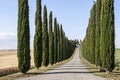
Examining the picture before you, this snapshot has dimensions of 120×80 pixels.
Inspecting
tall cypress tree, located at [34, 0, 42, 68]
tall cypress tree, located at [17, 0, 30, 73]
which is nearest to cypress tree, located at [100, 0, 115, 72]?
tall cypress tree, located at [17, 0, 30, 73]

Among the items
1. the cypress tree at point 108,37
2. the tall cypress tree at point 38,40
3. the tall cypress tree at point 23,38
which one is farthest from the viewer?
the tall cypress tree at point 38,40

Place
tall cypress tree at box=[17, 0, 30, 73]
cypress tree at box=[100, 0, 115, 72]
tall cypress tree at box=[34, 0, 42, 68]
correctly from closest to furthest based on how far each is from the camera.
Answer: cypress tree at box=[100, 0, 115, 72] < tall cypress tree at box=[17, 0, 30, 73] < tall cypress tree at box=[34, 0, 42, 68]

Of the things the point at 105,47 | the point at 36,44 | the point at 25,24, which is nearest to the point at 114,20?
the point at 105,47

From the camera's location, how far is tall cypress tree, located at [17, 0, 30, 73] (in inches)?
1432

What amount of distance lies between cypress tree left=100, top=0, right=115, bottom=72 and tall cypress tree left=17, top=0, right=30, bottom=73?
24.6 ft

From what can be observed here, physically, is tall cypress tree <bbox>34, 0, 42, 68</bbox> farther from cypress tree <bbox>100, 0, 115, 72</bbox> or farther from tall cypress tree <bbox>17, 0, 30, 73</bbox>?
cypress tree <bbox>100, 0, 115, 72</bbox>

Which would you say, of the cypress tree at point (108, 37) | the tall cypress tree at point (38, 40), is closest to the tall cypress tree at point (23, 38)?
the cypress tree at point (108, 37)

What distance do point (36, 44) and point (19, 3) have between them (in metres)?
11.5

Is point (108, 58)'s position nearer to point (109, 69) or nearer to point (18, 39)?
point (109, 69)

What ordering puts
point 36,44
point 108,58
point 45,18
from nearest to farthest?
point 108,58
point 36,44
point 45,18

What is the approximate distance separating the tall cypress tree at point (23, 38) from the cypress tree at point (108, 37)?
7505mm

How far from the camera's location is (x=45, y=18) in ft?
197

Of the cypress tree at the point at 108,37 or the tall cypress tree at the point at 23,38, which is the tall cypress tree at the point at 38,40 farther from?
the cypress tree at the point at 108,37

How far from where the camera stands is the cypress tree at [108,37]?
35.3 metres
